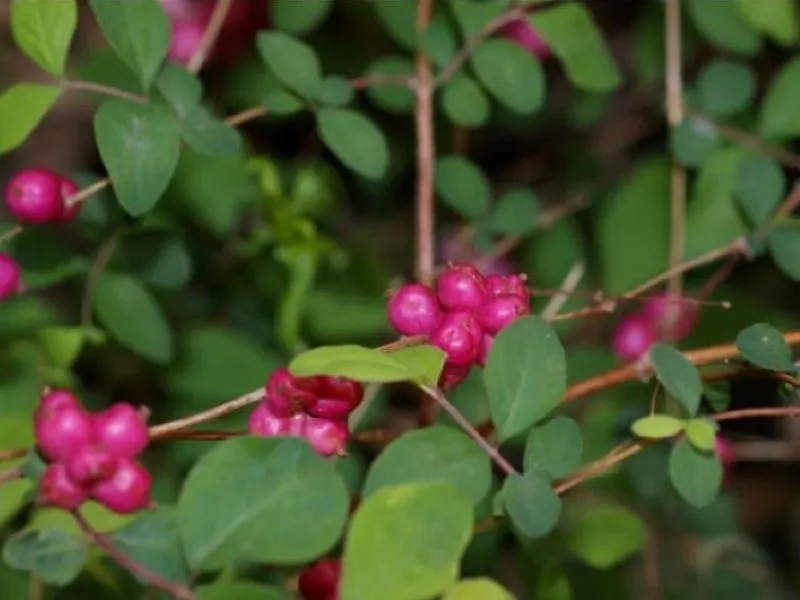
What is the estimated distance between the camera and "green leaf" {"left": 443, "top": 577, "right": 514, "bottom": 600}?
2.49ft

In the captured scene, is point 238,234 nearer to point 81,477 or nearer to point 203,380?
point 203,380

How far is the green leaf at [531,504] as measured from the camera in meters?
0.87

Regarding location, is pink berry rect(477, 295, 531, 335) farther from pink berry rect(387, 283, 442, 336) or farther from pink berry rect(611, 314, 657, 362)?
pink berry rect(611, 314, 657, 362)

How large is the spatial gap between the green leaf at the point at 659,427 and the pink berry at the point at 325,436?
23 cm

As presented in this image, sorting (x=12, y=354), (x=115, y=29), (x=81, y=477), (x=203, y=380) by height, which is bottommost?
(x=203, y=380)

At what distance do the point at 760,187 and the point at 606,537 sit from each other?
0.38 metres

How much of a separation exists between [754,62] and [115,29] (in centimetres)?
107

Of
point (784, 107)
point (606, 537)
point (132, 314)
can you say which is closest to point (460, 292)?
point (606, 537)

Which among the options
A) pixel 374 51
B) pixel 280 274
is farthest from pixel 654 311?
pixel 374 51

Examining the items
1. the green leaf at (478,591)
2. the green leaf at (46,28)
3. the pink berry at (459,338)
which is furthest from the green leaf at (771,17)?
the green leaf at (478,591)

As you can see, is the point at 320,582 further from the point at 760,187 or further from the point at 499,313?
the point at 760,187

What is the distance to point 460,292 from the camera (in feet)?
3.14

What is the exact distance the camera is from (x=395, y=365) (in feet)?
2.74

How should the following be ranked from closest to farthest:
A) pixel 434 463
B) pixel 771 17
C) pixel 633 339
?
pixel 434 463 → pixel 771 17 → pixel 633 339
